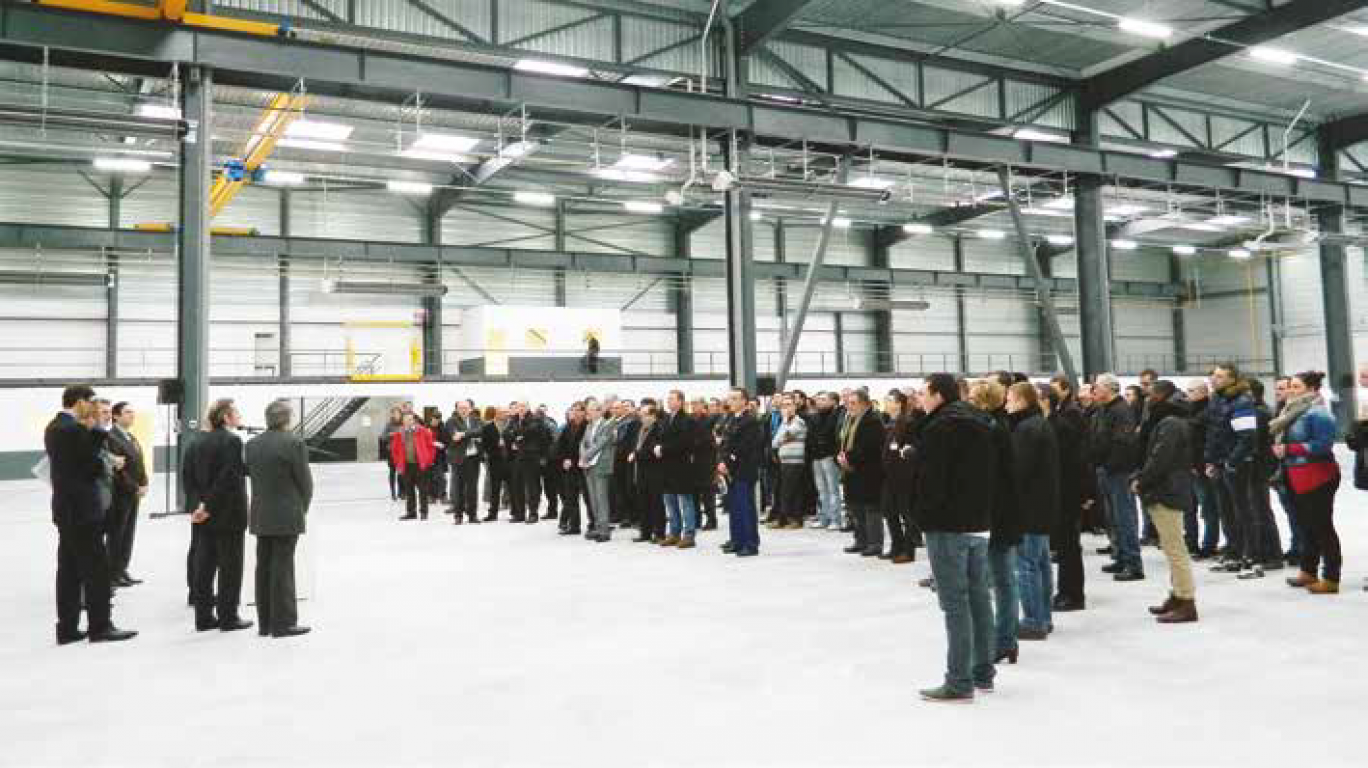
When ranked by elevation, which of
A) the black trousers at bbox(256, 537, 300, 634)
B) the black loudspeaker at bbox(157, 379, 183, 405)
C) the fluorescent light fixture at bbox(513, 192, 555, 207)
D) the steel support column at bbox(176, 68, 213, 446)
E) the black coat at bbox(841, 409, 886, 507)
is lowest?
the black trousers at bbox(256, 537, 300, 634)

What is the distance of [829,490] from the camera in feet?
33.8

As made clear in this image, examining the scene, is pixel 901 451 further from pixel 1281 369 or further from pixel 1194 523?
pixel 1281 369

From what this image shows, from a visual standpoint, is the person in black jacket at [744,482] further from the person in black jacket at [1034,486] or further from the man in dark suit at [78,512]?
the man in dark suit at [78,512]

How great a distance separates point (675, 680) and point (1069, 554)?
299 centimetres

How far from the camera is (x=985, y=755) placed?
3557 mm

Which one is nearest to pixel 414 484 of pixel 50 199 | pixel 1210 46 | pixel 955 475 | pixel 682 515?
pixel 682 515

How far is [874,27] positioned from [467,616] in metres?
15.1

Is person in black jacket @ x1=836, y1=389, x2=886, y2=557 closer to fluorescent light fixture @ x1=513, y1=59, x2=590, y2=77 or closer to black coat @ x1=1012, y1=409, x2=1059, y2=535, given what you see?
black coat @ x1=1012, y1=409, x2=1059, y2=535

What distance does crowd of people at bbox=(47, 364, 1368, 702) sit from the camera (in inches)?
170

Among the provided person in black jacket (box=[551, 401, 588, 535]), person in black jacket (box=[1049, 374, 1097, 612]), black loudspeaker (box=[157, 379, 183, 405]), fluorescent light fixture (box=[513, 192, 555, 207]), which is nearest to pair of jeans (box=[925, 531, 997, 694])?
person in black jacket (box=[1049, 374, 1097, 612])

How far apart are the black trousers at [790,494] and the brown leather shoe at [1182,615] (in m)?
5.10

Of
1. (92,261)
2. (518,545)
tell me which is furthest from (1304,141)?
(92,261)

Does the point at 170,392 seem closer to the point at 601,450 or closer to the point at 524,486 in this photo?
the point at 524,486

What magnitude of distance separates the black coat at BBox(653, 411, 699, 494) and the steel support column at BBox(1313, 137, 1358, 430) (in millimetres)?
21916
